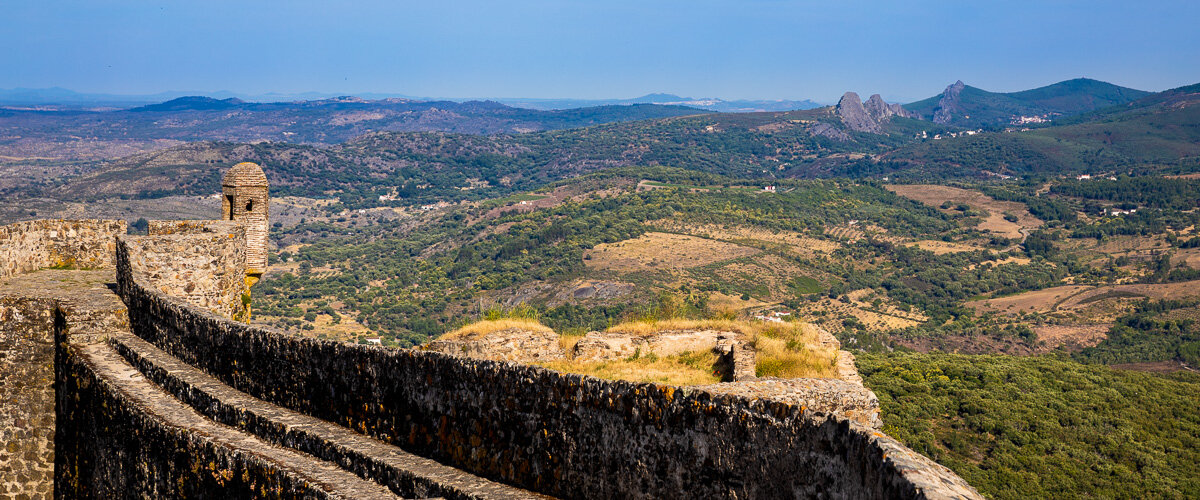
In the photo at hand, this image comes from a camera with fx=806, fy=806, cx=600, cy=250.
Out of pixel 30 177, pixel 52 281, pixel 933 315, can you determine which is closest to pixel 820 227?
pixel 933 315

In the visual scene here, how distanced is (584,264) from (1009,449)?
2677 inches

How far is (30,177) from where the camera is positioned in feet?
611

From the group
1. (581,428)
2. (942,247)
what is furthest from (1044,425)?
(942,247)

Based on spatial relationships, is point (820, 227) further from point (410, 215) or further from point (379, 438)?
point (379, 438)

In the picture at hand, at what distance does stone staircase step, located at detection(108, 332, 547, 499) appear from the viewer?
518cm

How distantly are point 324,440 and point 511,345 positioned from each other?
26.5ft

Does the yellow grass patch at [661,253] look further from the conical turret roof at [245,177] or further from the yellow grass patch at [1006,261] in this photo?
the conical turret roof at [245,177]

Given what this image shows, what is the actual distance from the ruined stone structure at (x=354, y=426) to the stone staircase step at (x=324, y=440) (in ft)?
0.05

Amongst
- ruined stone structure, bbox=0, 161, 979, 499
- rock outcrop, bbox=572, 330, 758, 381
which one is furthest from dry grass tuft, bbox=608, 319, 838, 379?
ruined stone structure, bbox=0, 161, 979, 499

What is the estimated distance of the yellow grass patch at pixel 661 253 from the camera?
274 ft

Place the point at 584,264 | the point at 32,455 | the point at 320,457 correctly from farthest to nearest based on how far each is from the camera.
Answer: the point at 584,264 → the point at 32,455 → the point at 320,457

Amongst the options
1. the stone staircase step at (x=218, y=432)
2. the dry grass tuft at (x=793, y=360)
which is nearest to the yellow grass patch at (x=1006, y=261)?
the dry grass tuft at (x=793, y=360)

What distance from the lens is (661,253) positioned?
88.6m

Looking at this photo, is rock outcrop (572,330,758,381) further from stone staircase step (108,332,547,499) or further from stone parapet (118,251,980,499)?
stone parapet (118,251,980,499)
